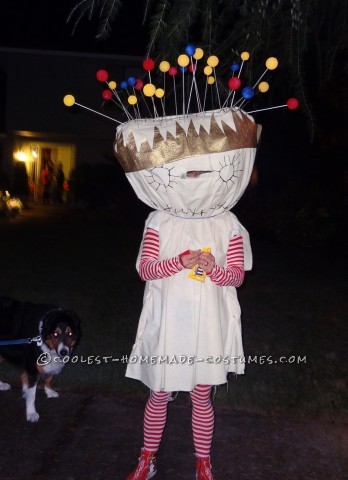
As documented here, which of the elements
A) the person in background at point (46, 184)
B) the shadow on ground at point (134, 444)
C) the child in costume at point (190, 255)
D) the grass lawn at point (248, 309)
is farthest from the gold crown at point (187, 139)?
the person in background at point (46, 184)

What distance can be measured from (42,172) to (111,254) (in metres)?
11.6

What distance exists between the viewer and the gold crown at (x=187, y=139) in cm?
288

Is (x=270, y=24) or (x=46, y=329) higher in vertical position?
(x=270, y=24)

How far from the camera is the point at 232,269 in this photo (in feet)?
10.2

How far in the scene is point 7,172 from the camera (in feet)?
74.3

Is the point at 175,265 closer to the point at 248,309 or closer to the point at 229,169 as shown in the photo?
the point at 229,169

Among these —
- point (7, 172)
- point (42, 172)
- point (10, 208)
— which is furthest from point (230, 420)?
point (7, 172)

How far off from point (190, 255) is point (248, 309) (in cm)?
464

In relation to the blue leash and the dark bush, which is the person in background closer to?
the dark bush

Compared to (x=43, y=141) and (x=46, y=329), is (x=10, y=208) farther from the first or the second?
(x=46, y=329)

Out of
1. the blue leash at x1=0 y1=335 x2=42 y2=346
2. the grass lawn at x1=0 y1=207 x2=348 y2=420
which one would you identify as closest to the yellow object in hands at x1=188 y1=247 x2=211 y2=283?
the blue leash at x1=0 y1=335 x2=42 y2=346

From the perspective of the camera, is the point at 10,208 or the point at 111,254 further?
the point at 10,208

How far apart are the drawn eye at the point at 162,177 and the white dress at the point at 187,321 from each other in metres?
0.27

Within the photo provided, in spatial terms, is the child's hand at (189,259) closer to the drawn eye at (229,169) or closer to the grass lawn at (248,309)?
the drawn eye at (229,169)
